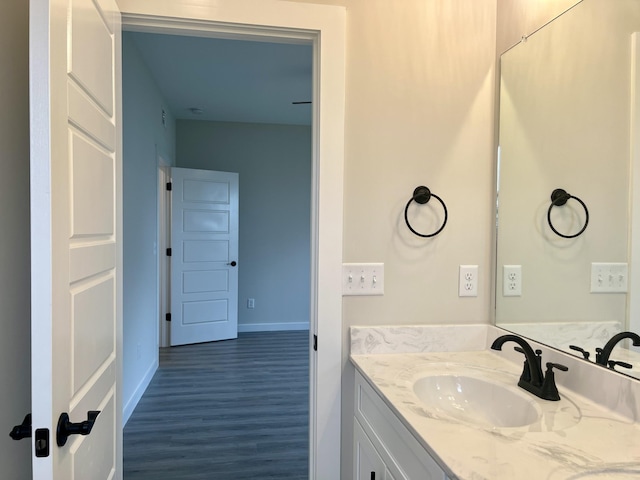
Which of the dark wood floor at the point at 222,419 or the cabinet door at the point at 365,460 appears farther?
the dark wood floor at the point at 222,419

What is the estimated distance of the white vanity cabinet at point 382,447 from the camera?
37.2 inches

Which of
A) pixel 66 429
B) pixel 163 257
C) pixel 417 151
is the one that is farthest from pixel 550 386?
pixel 163 257

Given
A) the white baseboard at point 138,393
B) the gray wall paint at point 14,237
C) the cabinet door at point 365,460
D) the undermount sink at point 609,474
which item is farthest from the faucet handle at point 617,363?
the white baseboard at point 138,393

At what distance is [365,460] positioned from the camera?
135 cm

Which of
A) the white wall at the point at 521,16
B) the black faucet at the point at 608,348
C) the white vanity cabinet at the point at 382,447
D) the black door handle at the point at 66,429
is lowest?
the white vanity cabinet at the point at 382,447

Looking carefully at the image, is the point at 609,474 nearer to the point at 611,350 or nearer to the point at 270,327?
the point at 611,350

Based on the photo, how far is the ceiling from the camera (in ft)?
9.69

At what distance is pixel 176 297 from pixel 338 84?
146 inches

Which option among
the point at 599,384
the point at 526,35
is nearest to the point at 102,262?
the point at 599,384

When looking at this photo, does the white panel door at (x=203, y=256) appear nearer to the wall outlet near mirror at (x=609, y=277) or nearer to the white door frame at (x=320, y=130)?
the white door frame at (x=320, y=130)

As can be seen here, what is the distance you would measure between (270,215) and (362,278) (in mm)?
3897

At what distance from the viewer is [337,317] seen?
4.93 ft

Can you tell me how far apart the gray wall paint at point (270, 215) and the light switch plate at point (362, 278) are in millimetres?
3805

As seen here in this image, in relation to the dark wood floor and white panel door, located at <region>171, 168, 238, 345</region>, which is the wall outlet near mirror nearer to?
the dark wood floor
